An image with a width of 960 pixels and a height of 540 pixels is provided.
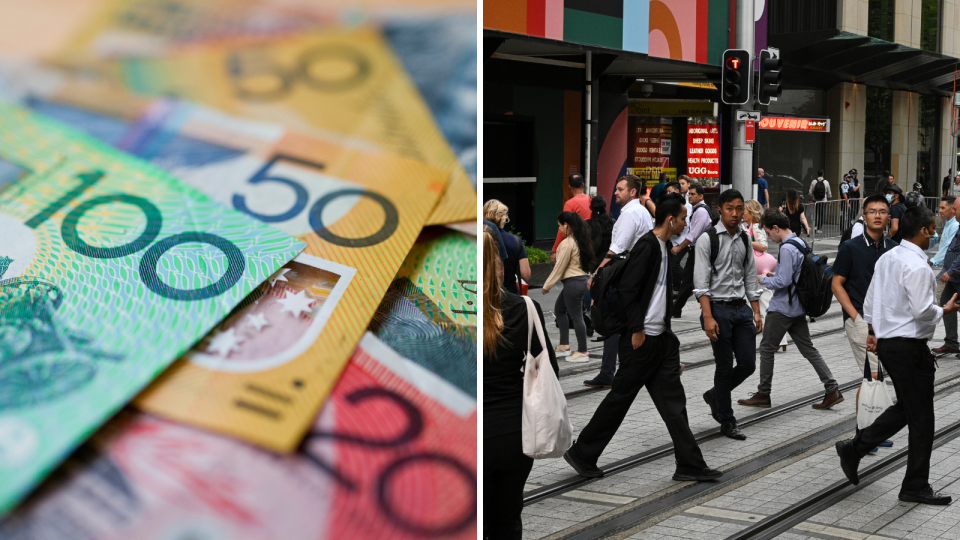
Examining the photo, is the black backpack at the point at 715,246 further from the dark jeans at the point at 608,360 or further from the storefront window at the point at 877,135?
the storefront window at the point at 877,135

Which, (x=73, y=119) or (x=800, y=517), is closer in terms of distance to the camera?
(x=73, y=119)

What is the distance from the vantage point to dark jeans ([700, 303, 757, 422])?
692 cm

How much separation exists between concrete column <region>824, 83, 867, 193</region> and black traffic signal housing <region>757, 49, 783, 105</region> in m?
19.5

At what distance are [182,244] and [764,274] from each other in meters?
8.28

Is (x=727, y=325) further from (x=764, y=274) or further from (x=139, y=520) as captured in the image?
(x=139, y=520)

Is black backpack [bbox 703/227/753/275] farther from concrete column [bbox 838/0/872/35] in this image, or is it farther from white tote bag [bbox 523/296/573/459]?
concrete column [bbox 838/0/872/35]

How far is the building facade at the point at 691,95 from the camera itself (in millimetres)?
16625

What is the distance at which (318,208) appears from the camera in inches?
88.0

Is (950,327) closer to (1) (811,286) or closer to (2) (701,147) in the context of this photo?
(1) (811,286)

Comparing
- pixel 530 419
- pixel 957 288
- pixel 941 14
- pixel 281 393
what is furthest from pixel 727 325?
pixel 941 14

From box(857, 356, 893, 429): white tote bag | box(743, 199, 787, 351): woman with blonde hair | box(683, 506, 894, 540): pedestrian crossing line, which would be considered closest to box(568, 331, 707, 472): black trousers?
box(683, 506, 894, 540): pedestrian crossing line

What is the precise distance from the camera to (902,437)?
7.12 m

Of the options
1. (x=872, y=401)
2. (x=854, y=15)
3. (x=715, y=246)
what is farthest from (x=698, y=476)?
(x=854, y=15)

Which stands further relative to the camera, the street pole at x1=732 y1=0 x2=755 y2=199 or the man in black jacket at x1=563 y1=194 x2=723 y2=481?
the street pole at x1=732 y1=0 x2=755 y2=199
